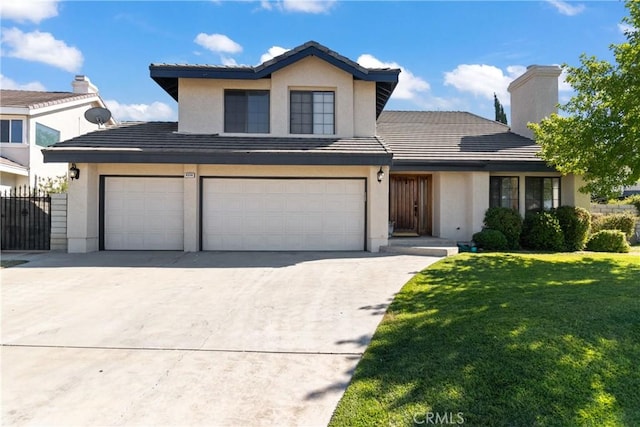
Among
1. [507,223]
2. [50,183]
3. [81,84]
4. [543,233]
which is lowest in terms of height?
[543,233]

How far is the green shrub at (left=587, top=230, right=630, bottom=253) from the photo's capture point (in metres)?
12.9

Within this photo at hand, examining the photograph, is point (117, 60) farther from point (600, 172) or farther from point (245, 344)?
point (600, 172)

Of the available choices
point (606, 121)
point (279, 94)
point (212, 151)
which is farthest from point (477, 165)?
point (212, 151)

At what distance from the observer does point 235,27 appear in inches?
479

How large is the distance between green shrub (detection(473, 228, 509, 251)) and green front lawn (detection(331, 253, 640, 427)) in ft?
Answer: 19.2

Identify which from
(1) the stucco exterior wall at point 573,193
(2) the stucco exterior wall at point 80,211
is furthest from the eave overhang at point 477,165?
(2) the stucco exterior wall at point 80,211

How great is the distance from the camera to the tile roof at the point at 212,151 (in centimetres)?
1083

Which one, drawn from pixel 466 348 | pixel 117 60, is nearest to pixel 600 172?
pixel 466 348

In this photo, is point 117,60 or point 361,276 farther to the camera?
point 117,60

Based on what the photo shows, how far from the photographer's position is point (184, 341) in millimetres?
4719

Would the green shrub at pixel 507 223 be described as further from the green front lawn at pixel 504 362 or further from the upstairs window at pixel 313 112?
the green front lawn at pixel 504 362

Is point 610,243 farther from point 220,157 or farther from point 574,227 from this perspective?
point 220,157

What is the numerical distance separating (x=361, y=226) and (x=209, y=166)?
200 inches

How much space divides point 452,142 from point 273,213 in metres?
7.87
